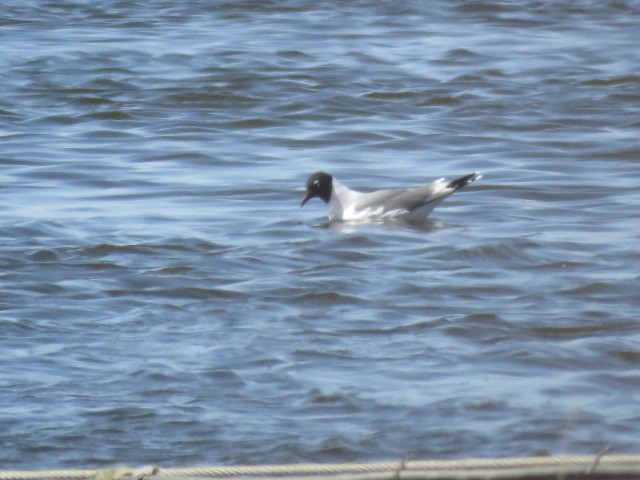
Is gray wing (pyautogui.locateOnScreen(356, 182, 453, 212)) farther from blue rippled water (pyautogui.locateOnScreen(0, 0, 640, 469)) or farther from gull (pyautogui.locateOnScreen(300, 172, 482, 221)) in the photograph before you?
blue rippled water (pyautogui.locateOnScreen(0, 0, 640, 469))

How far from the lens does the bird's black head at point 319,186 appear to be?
36.0 ft

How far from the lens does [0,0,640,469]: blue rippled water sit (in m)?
6.02

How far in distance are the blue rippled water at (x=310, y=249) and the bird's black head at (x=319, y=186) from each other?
0.77ft

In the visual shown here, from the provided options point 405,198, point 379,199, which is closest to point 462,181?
point 405,198

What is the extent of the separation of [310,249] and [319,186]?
1.32 metres

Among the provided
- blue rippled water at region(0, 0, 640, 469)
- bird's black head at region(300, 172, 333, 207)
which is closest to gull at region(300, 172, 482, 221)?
bird's black head at region(300, 172, 333, 207)

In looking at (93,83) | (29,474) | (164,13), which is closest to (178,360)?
(29,474)

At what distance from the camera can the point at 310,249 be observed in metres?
9.82

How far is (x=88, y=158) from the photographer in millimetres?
13234

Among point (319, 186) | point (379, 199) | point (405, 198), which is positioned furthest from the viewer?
point (319, 186)

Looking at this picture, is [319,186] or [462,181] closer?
[462,181]


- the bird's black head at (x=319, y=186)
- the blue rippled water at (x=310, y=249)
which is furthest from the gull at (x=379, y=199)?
the blue rippled water at (x=310, y=249)

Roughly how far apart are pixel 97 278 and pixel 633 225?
3.57 meters

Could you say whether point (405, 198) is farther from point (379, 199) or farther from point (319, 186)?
point (319, 186)
